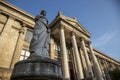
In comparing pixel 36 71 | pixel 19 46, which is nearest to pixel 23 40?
pixel 19 46

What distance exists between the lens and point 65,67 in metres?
11.2

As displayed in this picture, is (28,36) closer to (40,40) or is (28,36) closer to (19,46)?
(19,46)

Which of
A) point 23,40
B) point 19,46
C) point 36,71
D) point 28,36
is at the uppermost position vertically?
point 28,36

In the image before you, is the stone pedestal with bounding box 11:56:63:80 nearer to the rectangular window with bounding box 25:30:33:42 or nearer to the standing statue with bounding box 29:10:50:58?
the standing statue with bounding box 29:10:50:58

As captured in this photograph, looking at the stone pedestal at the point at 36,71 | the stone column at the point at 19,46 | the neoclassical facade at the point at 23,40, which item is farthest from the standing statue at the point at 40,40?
the stone column at the point at 19,46

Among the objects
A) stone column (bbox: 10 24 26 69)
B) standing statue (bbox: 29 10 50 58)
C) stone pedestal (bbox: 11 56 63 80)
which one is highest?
stone column (bbox: 10 24 26 69)

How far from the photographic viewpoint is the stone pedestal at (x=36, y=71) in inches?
109

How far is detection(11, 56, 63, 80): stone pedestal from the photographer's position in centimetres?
277

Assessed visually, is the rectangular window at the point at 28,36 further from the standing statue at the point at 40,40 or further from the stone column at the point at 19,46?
the standing statue at the point at 40,40

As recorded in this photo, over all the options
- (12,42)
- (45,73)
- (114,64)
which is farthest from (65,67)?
(114,64)

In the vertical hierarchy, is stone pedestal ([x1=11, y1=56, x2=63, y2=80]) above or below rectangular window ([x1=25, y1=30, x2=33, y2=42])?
below

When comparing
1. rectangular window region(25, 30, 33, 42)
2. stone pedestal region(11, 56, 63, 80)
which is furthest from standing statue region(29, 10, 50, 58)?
rectangular window region(25, 30, 33, 42)

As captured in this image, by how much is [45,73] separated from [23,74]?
1.97 feet

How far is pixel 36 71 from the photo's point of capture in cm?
286
